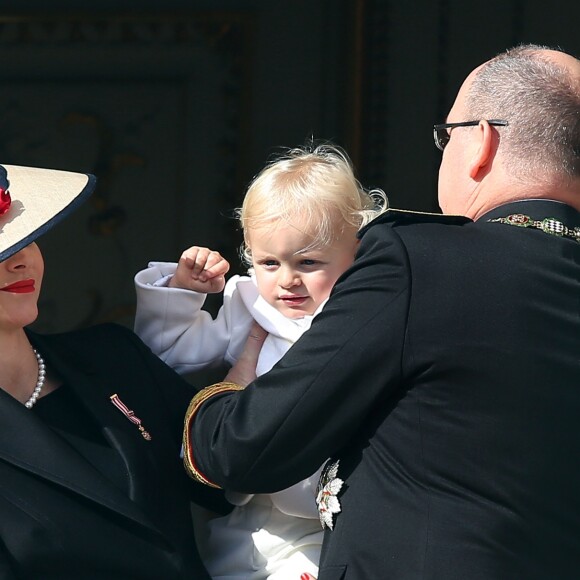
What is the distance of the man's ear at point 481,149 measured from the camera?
216cm

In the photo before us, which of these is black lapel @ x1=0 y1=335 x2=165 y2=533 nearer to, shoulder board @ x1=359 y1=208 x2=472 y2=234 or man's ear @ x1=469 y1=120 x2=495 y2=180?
shoulder board @ x1=359 y1=208 x2=472 y2=234

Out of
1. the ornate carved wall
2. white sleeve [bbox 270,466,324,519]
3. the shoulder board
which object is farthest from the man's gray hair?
the ornate carved wall

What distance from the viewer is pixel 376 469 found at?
209 cm

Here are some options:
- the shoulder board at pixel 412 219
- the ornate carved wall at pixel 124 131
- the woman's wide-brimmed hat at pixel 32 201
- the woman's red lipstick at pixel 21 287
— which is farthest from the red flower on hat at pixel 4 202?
the ornate carved wall at pixel 124 131

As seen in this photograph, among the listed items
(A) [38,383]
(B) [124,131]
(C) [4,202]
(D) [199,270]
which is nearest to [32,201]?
(C) [4,202]

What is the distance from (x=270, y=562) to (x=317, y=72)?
159 cm

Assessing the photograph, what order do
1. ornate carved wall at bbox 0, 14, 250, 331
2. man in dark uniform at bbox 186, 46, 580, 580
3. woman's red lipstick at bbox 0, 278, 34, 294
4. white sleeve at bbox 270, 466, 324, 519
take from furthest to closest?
ornate carved wall at bbox 0, 14, 250, 331 → white sleeve at bbox 270, 466, 324, 519 → woman's red lipstick at bbox 0, 278, 34, 294 → man in dark uniform at bbox 186, 46, 580, 580

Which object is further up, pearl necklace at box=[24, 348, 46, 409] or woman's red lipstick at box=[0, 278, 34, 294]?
woman's red lipstick at box=[0, 278, 34, 294]

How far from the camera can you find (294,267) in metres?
2.68

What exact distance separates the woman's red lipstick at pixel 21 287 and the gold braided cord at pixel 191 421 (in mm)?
360

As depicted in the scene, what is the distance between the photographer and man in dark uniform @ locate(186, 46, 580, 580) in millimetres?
2016

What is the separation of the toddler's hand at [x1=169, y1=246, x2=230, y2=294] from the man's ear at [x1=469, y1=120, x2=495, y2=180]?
2.28ft

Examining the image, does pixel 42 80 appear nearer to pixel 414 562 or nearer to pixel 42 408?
pixel 42 408

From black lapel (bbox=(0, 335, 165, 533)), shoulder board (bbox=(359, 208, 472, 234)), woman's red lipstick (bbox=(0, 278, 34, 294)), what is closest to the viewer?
shoulder board (bbox=(359, 208, 472, 234))
